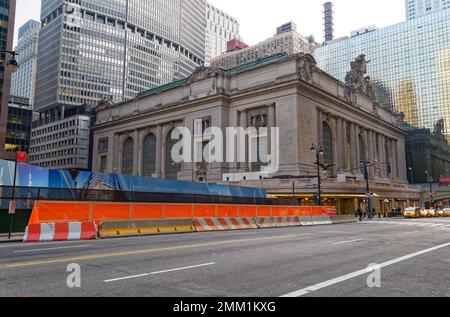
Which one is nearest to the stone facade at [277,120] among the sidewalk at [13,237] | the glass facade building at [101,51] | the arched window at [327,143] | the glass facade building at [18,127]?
the arched window at [327,143]

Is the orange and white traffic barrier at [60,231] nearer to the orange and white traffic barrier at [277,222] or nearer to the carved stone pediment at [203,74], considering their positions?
the orange and white traffic barrier at [277,222]

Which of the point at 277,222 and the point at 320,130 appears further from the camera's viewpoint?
the point at 320,130

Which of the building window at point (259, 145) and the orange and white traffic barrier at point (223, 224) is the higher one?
the building window at point (259, 145)

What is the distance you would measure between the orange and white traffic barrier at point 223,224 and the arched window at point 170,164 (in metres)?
48.3

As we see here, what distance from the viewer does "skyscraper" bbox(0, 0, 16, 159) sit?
265 feet

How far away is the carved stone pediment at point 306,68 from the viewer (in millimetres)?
58484

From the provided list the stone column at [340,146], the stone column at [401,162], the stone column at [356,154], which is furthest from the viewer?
the stone column at [401,162]

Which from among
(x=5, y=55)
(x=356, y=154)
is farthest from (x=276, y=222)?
(x=5, y=55)

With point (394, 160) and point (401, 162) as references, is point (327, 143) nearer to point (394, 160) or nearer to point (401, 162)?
point (394, 160)

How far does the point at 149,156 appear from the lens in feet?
268

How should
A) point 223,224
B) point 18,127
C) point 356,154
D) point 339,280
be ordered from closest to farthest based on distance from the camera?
1. point 339,280
2. point 223,224
3. point 356,154
4. point 18,127

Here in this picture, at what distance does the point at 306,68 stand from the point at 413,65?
86.1 metres

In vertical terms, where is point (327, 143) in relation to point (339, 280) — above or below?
above

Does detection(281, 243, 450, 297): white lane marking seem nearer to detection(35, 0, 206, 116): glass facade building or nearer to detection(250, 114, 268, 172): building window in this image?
detection(250, 114, 268, 172): building window
